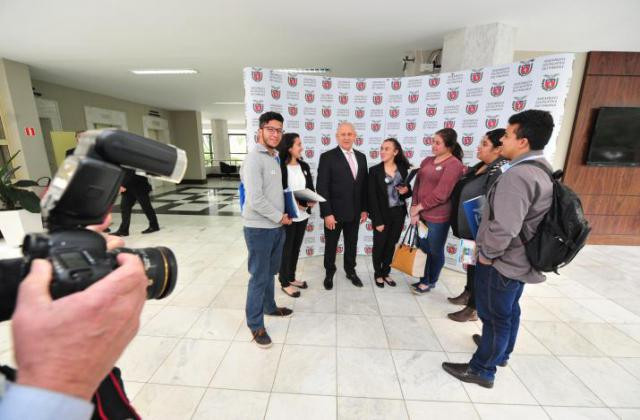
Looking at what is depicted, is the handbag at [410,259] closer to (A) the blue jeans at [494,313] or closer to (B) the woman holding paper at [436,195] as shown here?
(B) the woman holding paper at [436,195]

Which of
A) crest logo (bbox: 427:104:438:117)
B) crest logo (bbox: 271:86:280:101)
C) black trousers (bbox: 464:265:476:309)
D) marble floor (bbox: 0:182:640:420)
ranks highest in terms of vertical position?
crest logo (bbox: 271:86:280:101)

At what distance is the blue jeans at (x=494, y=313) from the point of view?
53.9 inches

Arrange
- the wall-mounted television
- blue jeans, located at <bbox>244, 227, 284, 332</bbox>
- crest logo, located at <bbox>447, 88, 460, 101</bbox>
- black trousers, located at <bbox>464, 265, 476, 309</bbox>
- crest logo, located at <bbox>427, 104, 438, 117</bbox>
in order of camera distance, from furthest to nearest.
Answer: the wall-mounted television
crest logo, located at <bbox>427, 104, 438, 117</bbox>
crest logo, located at <bbox>447, 88, 460, 101</bbox>
black trousers, located at <bbox>464, 265, 476, 309</bbox>
blue jeans, located at <bbox>244, 227, 284, 332</bbox>

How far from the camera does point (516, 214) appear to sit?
1.22 meters

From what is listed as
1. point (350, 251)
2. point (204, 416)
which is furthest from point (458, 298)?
point (204, 416)

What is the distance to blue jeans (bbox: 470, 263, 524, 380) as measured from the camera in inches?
53.9

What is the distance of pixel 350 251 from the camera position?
272 centimetres

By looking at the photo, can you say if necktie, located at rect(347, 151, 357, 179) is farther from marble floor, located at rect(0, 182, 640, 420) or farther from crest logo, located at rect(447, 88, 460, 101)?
crest logo, located at rect(447, 88, 460, 101)

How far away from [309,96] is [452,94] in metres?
1.58

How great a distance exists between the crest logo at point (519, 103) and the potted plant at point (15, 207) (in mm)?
5788

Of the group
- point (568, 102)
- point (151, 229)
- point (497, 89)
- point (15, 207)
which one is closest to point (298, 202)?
point (497, 89)

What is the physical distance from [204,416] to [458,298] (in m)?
2.14

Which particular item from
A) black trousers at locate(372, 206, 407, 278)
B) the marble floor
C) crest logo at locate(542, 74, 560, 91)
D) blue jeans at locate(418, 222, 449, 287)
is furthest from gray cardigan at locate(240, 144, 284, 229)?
crest logo at locate(542, 74, 560, 91)

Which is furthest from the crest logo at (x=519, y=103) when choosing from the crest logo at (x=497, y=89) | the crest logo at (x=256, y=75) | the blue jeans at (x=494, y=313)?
the crest logo at (x=256, y=75)
